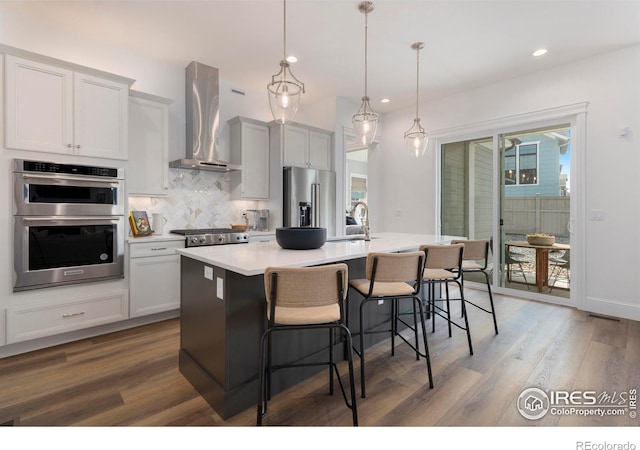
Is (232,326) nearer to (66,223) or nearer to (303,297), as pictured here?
(303,297)

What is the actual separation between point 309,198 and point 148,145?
7.15 feet

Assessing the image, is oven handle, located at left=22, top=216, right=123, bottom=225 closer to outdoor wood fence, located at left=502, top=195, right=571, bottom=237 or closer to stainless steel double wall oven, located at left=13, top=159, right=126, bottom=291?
stainless steel double wall oven, located at left=13, top=159, right=126, bottom=291

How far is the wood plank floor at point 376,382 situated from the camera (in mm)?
1798

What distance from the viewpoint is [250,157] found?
444cm

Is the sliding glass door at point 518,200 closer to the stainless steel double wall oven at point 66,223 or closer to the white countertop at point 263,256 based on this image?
the white countertop at point 263,256

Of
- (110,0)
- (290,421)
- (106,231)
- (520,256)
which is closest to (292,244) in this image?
(290,421)

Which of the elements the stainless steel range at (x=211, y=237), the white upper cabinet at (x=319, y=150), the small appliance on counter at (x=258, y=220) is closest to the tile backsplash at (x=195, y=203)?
the small appliance on counter at (x=258, y=220)

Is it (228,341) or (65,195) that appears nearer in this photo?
(228,341)

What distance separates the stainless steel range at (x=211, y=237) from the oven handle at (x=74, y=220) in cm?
70

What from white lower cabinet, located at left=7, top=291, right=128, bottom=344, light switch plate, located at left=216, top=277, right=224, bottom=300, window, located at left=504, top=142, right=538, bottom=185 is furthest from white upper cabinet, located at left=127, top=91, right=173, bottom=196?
window, located at left=504, top=142, right=538, bottom=185

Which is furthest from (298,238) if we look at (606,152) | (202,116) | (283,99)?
(606,152)

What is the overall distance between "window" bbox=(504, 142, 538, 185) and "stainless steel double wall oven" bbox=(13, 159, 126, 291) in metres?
4.87

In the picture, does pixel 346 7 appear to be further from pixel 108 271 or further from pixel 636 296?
pixel 636 296
